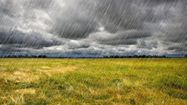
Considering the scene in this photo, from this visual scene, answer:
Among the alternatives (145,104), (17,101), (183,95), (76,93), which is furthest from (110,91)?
(17,101)

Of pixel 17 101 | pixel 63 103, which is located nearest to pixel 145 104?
pixel 63 103

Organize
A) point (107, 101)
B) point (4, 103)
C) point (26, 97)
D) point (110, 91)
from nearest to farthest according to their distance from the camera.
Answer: point (4, 103), point (107, 101), point (26, 97), point (110, 91)

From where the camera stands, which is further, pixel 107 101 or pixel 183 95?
pixel 183 95

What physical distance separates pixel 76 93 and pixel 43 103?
2306 mm

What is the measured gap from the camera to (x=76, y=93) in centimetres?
1054

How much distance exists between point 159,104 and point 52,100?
4812 mm

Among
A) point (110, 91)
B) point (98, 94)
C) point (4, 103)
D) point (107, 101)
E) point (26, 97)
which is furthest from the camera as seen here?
point (110, 91)

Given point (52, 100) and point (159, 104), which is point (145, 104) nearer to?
point (159, 104)

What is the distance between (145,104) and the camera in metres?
8.38

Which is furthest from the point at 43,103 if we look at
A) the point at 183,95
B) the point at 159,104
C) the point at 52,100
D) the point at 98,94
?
the point at 183,95

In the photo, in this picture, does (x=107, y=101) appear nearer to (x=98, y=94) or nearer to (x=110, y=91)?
(x=98, y=94)

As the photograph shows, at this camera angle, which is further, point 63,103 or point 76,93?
point 76,93

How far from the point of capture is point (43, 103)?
8.63m

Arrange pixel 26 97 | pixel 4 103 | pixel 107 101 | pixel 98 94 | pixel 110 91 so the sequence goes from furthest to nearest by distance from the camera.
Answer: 1. pixel 110 91
2. pixel 98 94
3. pixel 26 97
4. pixel 107 101
5. pixel 4 103
